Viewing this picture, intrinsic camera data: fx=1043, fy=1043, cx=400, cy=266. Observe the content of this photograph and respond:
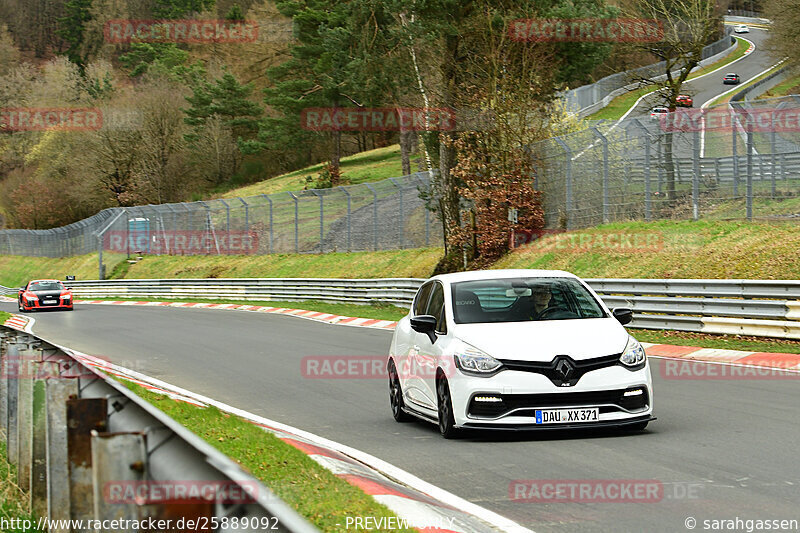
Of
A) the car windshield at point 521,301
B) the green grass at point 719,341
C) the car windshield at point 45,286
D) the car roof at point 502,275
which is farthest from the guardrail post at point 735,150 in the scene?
the car windshield at point 45,286

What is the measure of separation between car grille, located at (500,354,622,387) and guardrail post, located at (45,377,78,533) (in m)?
4.61

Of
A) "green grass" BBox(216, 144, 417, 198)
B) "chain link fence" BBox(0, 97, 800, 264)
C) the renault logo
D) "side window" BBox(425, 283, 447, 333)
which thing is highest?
"green grass" BBox(216, 144, 417, 198)

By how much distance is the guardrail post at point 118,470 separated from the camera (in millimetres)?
3416

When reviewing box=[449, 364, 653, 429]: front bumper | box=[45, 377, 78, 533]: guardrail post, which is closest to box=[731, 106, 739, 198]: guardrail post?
box=[449, 364, 653, 429]: front bumper

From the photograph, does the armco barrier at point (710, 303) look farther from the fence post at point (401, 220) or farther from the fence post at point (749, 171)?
the fence post at point (401, 220)

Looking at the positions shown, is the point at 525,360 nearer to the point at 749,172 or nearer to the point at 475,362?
the point at 475,362

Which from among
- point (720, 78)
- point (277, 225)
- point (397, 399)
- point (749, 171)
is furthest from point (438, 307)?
point (720, 78)

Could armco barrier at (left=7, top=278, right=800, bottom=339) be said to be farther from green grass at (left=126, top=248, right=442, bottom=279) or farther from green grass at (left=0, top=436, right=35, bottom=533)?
green grass at (left=126, top=248, right=442, bottom=279)

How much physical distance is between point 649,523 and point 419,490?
1863mm

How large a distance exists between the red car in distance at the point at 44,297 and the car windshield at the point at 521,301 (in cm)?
3667

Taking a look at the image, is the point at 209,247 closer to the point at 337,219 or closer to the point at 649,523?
the point at 337,219

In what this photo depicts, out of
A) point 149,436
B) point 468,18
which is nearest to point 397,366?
point 149,436

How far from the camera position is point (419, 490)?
292 inches

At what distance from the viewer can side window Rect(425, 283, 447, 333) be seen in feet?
33.3
